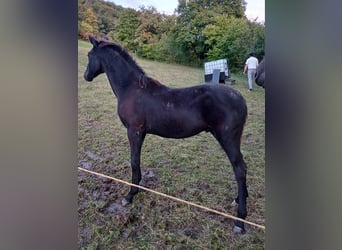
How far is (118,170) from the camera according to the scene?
6.08 feet

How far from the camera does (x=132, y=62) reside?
1.88 m

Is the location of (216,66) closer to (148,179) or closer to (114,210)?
(148,179)

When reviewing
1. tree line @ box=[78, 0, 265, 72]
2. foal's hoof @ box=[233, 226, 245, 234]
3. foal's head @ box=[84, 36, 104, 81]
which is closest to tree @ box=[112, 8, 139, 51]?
tree line @ box=[78, 0, 265, 72]

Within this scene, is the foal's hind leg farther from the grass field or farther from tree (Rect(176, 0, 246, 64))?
tree (Rect(176, 0, 246, 64))

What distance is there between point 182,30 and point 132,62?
12.9 inches

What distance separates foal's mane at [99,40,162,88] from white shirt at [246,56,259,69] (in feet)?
1.61

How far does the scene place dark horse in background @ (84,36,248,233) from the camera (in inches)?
68.9

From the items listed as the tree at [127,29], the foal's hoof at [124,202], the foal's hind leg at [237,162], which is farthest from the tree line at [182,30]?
the foal's hoof at [124,202]

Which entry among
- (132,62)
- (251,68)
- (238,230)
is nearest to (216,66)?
(251,68)

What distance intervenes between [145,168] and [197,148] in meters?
0.31

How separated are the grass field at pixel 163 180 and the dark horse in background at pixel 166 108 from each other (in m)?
0.03
